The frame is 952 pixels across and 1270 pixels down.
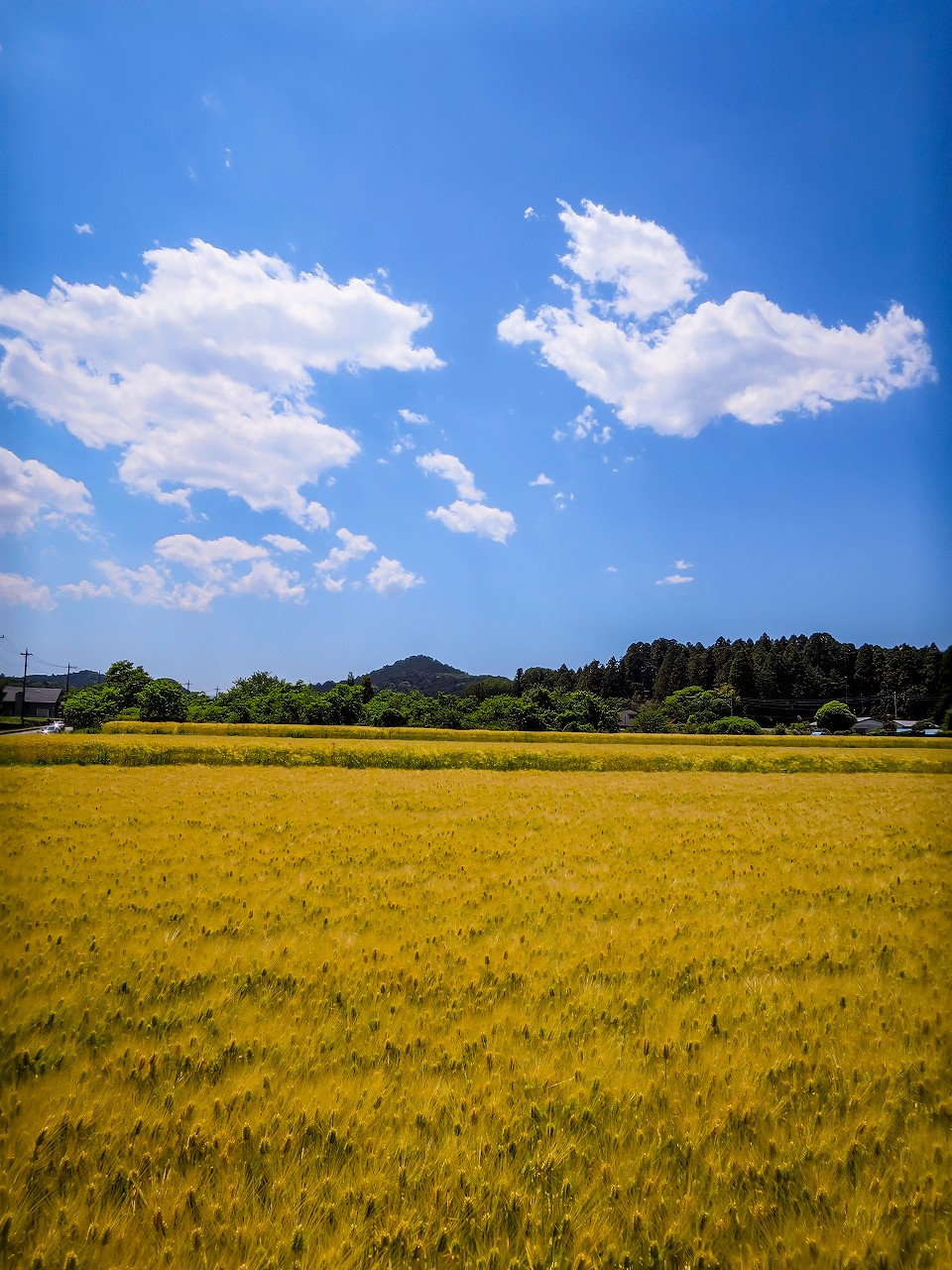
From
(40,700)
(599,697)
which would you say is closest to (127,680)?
(40,700)

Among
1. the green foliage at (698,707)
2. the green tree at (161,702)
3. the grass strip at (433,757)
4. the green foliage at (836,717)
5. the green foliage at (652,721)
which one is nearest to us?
the grass strip at (433,757)

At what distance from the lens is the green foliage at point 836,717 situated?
88.0 meters

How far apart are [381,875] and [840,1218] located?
245 inches

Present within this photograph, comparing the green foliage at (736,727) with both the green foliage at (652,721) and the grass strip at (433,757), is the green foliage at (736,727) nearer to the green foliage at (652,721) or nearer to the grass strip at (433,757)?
the green foliage at (652,721)

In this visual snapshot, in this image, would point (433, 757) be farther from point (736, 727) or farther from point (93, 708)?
point (93, 708)

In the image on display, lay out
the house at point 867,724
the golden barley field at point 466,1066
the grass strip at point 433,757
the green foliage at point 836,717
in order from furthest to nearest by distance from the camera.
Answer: the house at point 867,724, the green foliage at point 836,717, the grass strip at point 433,757, the golden barley field at point 466,1066

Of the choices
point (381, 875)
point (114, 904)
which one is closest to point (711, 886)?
point (381, 875)

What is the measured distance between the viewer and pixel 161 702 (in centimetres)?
6900

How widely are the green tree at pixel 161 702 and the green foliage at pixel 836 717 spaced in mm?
97114

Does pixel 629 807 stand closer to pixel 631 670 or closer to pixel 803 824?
pixel 803 824

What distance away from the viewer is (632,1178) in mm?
2643

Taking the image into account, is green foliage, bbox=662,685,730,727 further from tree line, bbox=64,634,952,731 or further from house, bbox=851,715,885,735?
house, bbox=851,715,885,735

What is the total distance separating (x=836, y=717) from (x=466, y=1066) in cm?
10350

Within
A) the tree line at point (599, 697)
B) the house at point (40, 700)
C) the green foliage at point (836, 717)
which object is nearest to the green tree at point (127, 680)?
the tree line at point (599, 697)
